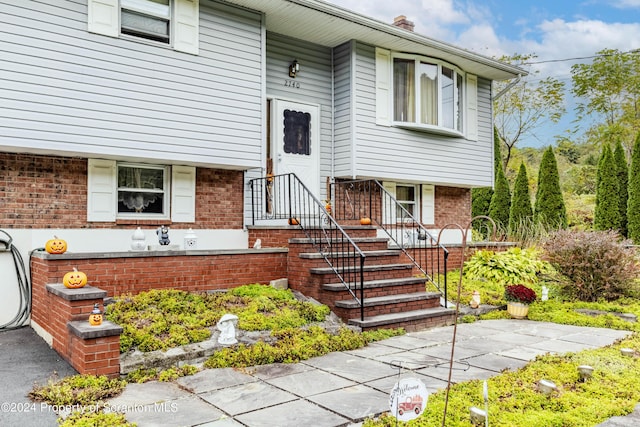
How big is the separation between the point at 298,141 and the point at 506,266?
15.9 ft

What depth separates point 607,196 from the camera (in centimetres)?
1636

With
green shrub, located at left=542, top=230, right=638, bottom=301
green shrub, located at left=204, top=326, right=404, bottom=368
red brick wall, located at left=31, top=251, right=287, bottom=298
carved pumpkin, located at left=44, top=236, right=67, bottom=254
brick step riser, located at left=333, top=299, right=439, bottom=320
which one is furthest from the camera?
green shrub, located at left=542, top=230, right=638, bottom=301

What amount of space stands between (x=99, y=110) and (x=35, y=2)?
1540 millimetres

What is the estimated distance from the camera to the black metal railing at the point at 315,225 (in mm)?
6820

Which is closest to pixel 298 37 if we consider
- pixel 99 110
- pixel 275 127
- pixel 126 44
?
pixel 275 127

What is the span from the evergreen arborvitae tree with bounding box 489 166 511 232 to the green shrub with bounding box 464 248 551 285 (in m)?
7.71

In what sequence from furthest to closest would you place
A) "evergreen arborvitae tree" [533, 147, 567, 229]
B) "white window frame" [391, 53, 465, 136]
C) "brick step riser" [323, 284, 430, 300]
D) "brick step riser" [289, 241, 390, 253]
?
"evergreen arborvitae tree" [533, 147, 567, 229] → "white window frame" [391, 53, 465, 136] → "brick step riser" [289, 241, 390, 253] → "brick step riser" [323, 284, 430, 300]

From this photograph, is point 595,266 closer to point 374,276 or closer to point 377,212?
point 374,276

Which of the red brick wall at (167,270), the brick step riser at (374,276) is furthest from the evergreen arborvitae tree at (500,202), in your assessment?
the red brick wall at (167,270)

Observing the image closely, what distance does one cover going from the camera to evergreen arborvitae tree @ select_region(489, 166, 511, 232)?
1786 cm

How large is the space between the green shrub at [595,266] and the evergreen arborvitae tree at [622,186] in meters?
8.52

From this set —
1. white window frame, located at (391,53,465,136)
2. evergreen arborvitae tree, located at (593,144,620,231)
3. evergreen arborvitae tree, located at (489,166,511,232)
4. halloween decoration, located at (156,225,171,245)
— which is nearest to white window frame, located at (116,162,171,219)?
halloween decoration, located at (156,225,171,245)

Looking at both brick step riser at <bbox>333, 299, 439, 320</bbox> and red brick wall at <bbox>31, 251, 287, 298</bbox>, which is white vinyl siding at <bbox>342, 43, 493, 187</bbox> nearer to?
red brick wall at <bbox>31, 251, 287, 298</bbox>

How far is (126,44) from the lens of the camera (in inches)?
278
